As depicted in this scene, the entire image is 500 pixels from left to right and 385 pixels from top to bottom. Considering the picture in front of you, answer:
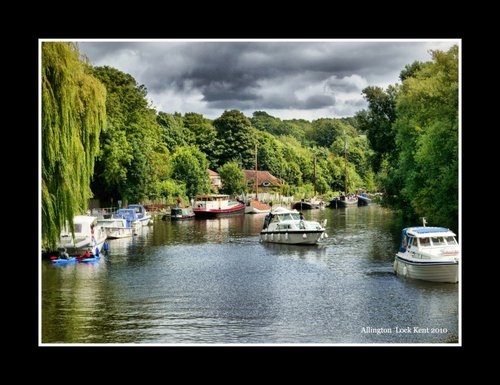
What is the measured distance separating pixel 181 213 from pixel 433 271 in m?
16.7

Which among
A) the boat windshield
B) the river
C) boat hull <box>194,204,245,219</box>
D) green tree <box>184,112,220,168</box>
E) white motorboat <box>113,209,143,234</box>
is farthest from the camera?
boat hull <box>194,204,245,219</box>

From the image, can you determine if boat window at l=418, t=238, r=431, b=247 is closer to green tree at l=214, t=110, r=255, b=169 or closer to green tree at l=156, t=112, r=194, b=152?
green tree at l=214, t=110, r=255, b=169

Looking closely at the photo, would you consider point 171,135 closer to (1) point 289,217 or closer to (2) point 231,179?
(2) point 231,179

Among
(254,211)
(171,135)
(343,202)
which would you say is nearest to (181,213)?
(254,211)

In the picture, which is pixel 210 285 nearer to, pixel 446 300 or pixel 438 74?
pixel 446 300

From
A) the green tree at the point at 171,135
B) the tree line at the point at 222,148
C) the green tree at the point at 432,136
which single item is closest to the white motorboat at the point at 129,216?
the tree line at the point at 222,148

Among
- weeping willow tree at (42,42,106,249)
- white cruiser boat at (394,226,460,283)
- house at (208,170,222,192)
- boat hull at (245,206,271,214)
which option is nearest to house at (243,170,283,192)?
house at (208,170,222,192)

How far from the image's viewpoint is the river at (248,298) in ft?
33.8

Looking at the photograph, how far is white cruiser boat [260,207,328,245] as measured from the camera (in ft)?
70.2

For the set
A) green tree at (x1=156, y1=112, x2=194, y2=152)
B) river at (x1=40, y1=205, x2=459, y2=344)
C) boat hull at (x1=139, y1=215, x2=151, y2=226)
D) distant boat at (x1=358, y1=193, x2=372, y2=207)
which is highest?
green tree at (x1=156, y1=112, x2=194, y2=152)

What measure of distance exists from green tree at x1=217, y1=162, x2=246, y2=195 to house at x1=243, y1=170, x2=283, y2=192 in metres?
0.26

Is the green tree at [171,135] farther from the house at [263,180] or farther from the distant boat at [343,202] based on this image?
the distant boat at [343,202]

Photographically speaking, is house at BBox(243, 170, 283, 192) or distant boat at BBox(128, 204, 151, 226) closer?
house at BBox(243, 170, 283, 192)
